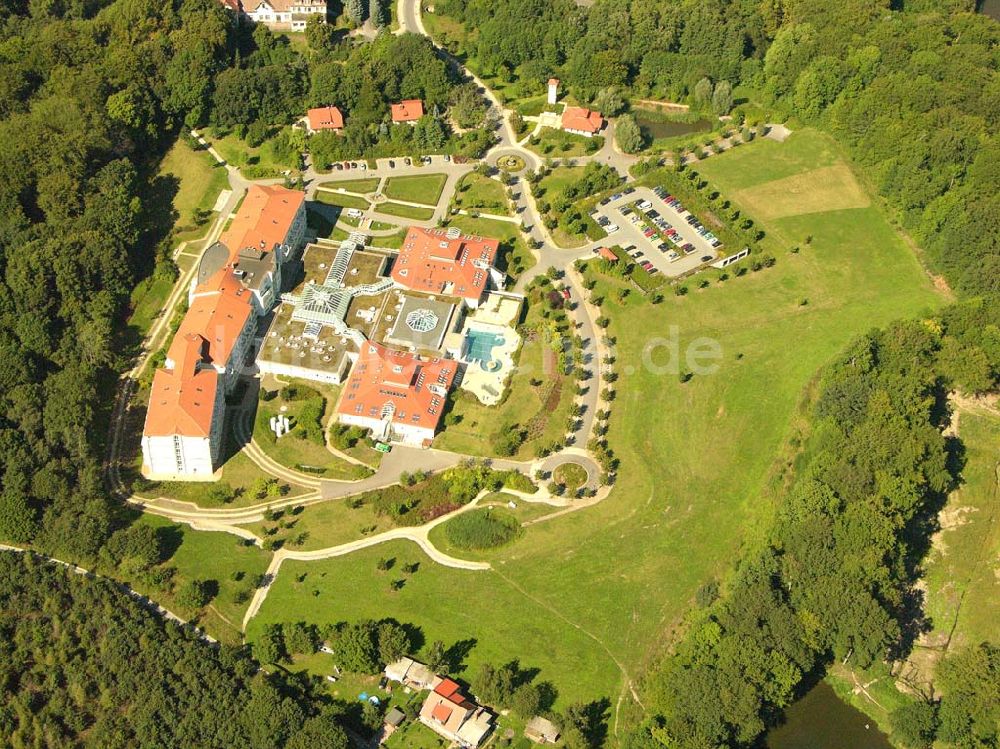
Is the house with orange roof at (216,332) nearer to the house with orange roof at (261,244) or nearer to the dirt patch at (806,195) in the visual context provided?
the house with orange roof at (261,244)

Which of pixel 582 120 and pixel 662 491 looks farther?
pixel 582 120

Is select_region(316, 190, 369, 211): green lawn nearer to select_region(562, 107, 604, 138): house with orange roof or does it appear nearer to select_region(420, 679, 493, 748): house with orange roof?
select_region(562, 107, 604, 138): house with orange roof

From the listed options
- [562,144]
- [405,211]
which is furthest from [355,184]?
[562,144]

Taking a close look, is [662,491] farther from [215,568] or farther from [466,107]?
[466,107]

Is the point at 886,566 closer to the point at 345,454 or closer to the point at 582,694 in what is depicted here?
the point at 582,694

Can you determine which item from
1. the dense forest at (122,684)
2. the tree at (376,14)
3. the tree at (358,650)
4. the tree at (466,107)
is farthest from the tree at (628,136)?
the dense forest at (122,684)

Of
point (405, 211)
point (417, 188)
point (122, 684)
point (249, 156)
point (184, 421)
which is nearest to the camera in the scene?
point (122, 684)

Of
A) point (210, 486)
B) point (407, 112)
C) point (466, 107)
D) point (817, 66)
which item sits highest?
point (817, 66)
